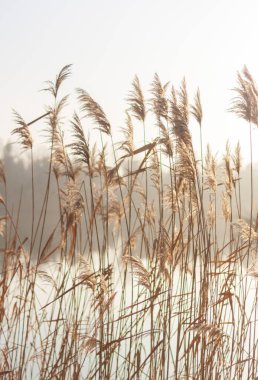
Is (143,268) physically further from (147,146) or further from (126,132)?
(126,132)

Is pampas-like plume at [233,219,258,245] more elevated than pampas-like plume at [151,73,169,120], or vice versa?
pampas-like plume at [151,73,169,120]

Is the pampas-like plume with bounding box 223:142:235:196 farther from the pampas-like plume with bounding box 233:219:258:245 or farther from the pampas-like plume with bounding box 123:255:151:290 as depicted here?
the pampas-like plume with bounding box 123:255:151:290

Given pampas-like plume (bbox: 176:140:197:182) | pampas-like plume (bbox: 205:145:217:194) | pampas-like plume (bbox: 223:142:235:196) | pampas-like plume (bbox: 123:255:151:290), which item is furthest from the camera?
pampas-like plume (bbox: 223:142:235:196)

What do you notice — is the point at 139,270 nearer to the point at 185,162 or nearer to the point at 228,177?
the point at 185,162

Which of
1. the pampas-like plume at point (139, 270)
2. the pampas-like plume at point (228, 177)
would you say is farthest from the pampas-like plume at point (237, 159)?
the pampas-like plume at point (139, 270)

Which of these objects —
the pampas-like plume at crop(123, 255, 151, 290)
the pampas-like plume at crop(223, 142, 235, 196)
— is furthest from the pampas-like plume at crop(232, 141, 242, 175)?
the pampas-like plume at crop(123, 255, 151, 290)

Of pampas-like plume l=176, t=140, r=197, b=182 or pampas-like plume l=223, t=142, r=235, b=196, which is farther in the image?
pampas-like plume l=223, t=142, r=235, b=196

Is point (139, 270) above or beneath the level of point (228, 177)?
beneath

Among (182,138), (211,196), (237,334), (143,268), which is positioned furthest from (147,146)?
(237,334)

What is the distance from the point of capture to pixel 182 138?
3900 millimetres

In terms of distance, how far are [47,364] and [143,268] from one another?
1.13 metres

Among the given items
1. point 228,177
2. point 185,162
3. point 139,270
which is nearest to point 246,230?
point 185,162

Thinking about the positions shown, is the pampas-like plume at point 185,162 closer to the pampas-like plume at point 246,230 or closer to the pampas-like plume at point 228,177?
the pampas-like plume at point 246,230

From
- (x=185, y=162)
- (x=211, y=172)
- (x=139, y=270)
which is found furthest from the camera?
(x=211, y=172)
